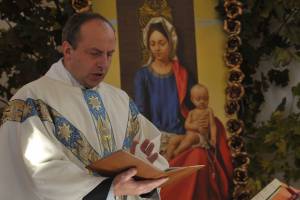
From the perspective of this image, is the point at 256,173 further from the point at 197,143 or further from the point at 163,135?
the point at 163,135

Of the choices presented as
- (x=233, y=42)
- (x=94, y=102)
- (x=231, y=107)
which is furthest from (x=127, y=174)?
(x=233, y=42)

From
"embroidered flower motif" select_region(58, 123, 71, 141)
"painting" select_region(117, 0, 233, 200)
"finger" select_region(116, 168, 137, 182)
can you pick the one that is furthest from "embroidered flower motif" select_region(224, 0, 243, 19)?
"finger" select_region(116, 168, 137, 182)

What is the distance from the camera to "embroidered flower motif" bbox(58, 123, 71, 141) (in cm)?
212

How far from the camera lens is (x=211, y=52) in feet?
11.3

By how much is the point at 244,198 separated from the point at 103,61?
1768 mm

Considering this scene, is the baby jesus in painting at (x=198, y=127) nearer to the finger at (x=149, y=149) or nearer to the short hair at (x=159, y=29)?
the short hair at (x=159, y=29)

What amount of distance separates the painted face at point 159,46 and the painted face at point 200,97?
0.29 metres

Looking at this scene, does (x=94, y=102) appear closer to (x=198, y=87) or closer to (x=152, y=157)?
(x=152, y=157)

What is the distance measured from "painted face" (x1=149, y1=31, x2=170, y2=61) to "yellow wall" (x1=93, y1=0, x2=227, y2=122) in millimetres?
212

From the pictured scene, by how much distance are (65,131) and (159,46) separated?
4.49 ft

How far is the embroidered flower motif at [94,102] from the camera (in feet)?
7.64

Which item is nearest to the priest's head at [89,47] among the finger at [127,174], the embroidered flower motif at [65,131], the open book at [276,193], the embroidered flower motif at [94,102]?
the embroidered flower motif at [94,102]

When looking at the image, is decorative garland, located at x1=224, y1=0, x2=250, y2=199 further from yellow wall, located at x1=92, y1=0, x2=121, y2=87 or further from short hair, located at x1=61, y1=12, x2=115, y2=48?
short hair, located at x1=61, y1=12, x2=115, y2=48

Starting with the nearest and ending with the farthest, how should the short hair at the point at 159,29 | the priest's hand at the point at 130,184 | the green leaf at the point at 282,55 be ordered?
the priest's hand at the point at 130,184 → the short hair at the point at 159,29 → the green leaf at the point at 282,55
